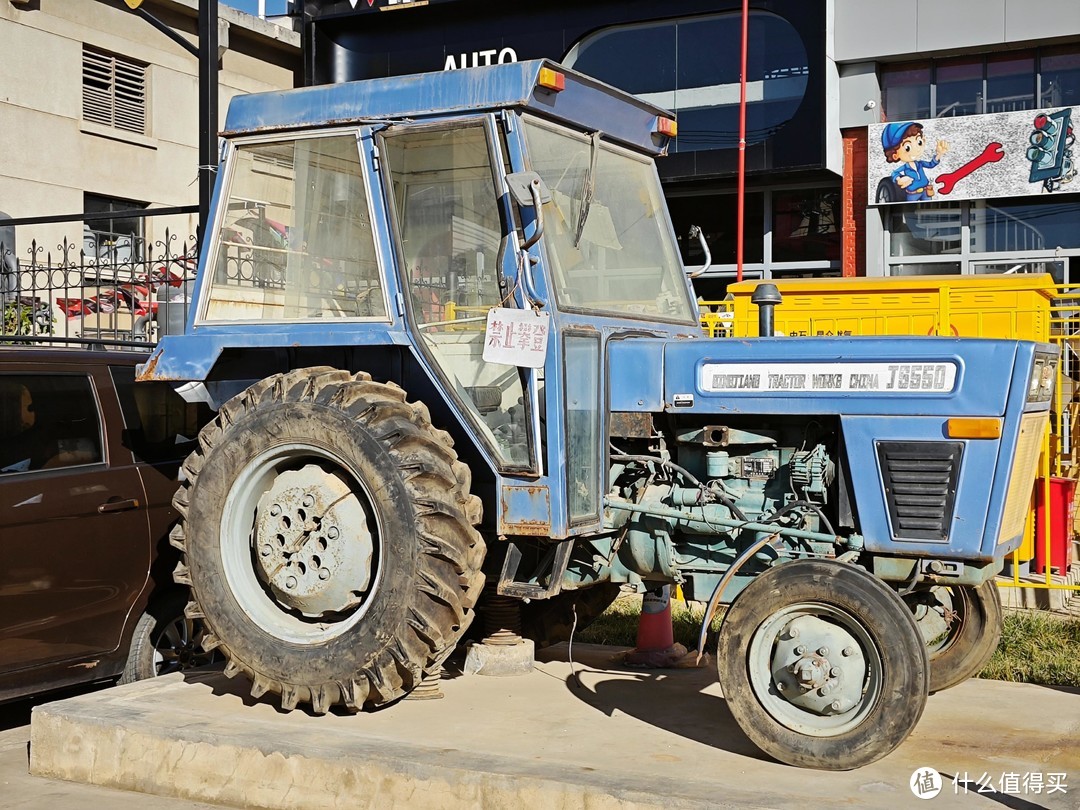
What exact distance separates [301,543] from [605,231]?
6.44 ft

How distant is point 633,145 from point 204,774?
347 cm

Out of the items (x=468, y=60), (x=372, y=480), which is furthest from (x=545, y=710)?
(x=468, y=60)

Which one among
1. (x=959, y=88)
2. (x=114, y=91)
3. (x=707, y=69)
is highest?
(x=114, y=91)

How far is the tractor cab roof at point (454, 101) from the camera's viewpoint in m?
5.27

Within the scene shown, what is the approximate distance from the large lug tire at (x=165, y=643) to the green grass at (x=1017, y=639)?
7.58 ft

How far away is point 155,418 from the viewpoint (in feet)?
22.3

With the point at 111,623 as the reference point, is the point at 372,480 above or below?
above

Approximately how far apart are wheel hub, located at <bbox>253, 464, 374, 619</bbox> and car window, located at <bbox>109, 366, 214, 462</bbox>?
A: 1.40m

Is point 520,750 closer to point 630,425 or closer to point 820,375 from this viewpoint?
point 630,425

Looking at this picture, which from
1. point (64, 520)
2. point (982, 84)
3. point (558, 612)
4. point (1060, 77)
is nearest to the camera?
point (64, 520)

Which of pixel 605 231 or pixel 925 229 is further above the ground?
pixel 925 229

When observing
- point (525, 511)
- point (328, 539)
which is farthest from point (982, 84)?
point (328, 539)

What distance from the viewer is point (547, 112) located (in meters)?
5.38

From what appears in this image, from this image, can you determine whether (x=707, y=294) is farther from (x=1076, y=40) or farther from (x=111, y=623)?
(x=111, y=623)
